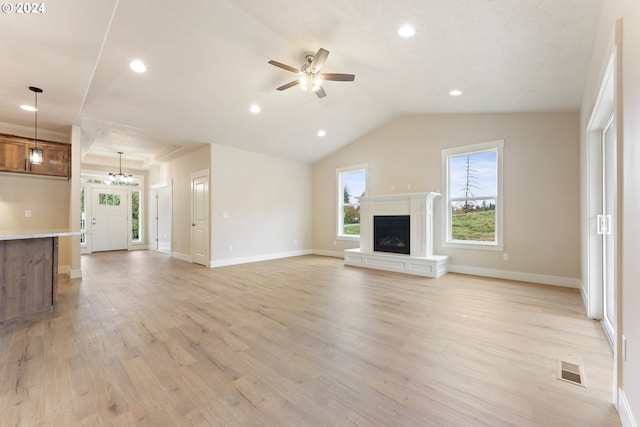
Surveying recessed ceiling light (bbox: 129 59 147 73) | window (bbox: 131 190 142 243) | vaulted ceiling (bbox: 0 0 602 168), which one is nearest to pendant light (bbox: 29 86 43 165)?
vaulted ceiling (bbox: 0 0 602 168)

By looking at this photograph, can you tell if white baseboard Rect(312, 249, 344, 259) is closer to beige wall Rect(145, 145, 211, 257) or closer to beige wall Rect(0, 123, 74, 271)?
beige wall Rect(145, 145, 211, 257)

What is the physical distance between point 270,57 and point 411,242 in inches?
163

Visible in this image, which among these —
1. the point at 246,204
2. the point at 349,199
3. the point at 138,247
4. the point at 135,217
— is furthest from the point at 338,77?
the point at 138,247

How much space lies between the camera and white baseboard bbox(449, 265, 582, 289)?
4.25 m

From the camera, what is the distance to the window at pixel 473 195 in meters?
4.95

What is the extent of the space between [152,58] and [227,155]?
2.91 metres

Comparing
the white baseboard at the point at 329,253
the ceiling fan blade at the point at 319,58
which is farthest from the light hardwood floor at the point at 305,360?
the white baseboard at the point at 329,253

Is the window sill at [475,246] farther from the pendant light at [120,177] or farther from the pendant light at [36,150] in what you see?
the pendant light at [120,177]

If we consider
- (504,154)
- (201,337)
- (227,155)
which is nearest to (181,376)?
(201,337)

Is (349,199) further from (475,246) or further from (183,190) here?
(183,190)

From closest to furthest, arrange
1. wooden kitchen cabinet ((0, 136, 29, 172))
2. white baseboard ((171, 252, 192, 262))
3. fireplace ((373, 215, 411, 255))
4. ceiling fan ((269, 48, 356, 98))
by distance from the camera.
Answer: ceiling fan ((269, 48, 356, 98)) → wooden kitchen cabinet ((0, 136, 29, 172)) → fireplace ((373, 215, 411, 255)) → white baseboard ((171, 252, 192, 262))

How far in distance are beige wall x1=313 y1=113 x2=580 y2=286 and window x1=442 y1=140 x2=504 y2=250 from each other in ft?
0.41

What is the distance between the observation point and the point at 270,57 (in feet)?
12.4

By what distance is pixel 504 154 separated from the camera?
4805mm
